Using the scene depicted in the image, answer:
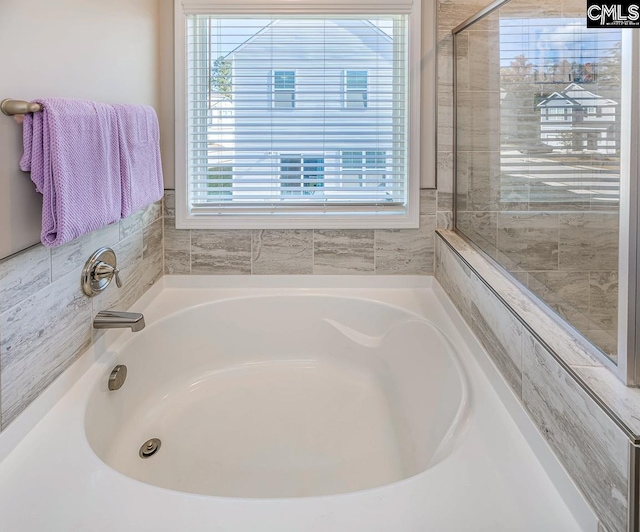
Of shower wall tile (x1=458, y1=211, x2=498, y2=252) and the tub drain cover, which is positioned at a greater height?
shower wall tile (x1=458, y1=211, x2=498, y2=252)

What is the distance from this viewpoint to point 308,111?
2.39m

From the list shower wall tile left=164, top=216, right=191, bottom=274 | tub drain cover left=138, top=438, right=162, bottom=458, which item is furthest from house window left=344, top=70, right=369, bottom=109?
tub drain cover left=138, top=438, right=162, bottom=458

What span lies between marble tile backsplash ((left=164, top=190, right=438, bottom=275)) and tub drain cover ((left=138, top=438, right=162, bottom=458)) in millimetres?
926

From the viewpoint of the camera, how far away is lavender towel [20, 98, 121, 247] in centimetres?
118

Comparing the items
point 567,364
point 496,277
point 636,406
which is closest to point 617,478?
point 636,406

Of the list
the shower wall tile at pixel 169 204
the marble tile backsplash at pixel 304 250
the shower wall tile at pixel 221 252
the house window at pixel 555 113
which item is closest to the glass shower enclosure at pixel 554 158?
the house window at pixel 555 113

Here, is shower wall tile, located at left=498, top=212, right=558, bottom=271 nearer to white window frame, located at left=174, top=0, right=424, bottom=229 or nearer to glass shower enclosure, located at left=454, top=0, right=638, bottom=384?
glass shower enclosure, located at left=454, top=0, right=638, bottom=384

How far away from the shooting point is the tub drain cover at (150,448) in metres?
1.67

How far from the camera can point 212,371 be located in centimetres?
226

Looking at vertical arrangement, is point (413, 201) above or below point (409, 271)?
above

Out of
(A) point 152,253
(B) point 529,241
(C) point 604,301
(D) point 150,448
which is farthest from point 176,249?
(C) point 604,301

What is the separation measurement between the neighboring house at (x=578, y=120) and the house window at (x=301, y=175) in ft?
3.52

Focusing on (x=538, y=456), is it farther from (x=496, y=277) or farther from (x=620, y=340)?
(x=496, y=277)

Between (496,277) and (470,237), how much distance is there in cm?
56
